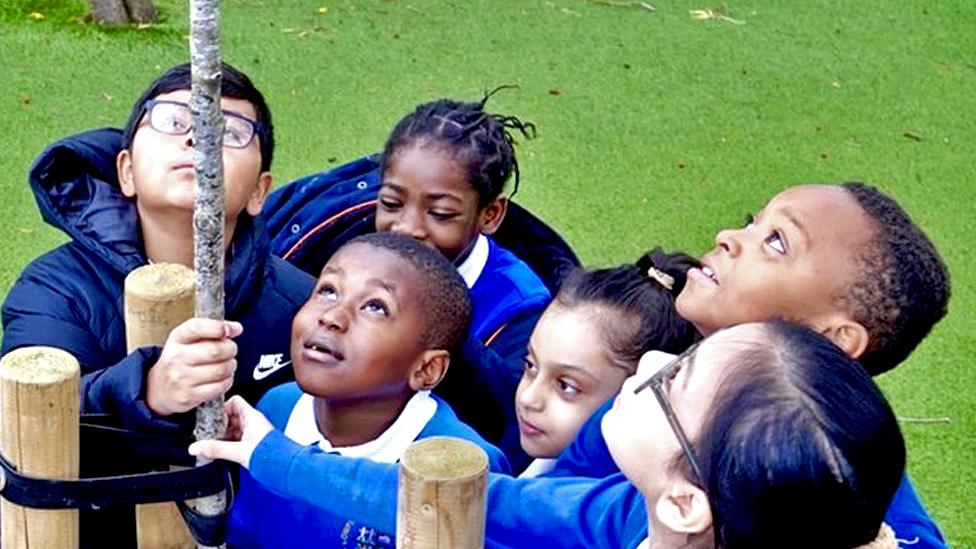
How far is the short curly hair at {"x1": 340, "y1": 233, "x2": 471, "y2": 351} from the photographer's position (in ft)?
6.02

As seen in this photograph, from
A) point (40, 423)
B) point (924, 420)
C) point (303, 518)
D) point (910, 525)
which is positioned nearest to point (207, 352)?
point (40, 423)

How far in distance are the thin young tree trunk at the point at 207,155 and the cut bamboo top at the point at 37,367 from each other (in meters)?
0.13

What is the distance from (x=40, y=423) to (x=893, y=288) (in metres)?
0.95

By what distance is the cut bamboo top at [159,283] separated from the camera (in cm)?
141

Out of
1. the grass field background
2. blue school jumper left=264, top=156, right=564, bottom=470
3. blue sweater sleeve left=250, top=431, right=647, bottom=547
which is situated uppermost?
blue sweater sleeve left=250, top=431, right=647, bottom=547

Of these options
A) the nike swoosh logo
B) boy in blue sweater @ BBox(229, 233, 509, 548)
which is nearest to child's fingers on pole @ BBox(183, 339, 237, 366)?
boy in blue sweater @ BBox(229, 233, 509, 548)

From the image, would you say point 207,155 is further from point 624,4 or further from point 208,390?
point 624,4

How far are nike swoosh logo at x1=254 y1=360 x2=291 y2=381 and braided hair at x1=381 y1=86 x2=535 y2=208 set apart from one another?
522mm

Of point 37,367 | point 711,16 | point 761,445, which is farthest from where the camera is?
point 711,16

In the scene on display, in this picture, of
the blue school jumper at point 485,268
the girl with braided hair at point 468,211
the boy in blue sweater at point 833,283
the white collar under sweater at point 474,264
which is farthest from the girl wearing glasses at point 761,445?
the white collar under sweater at point 474,264

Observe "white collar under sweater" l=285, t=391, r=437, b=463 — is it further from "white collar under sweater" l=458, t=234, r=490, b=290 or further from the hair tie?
"white collar under sweater" l=458, t=234, r=490, b=290

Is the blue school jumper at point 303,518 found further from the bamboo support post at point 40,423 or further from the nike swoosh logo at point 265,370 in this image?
the bamboo support post at point 40,423

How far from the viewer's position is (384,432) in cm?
179

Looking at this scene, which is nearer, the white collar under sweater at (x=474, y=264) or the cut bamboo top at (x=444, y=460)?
the cut bamboo top at (x=444, y=460)
